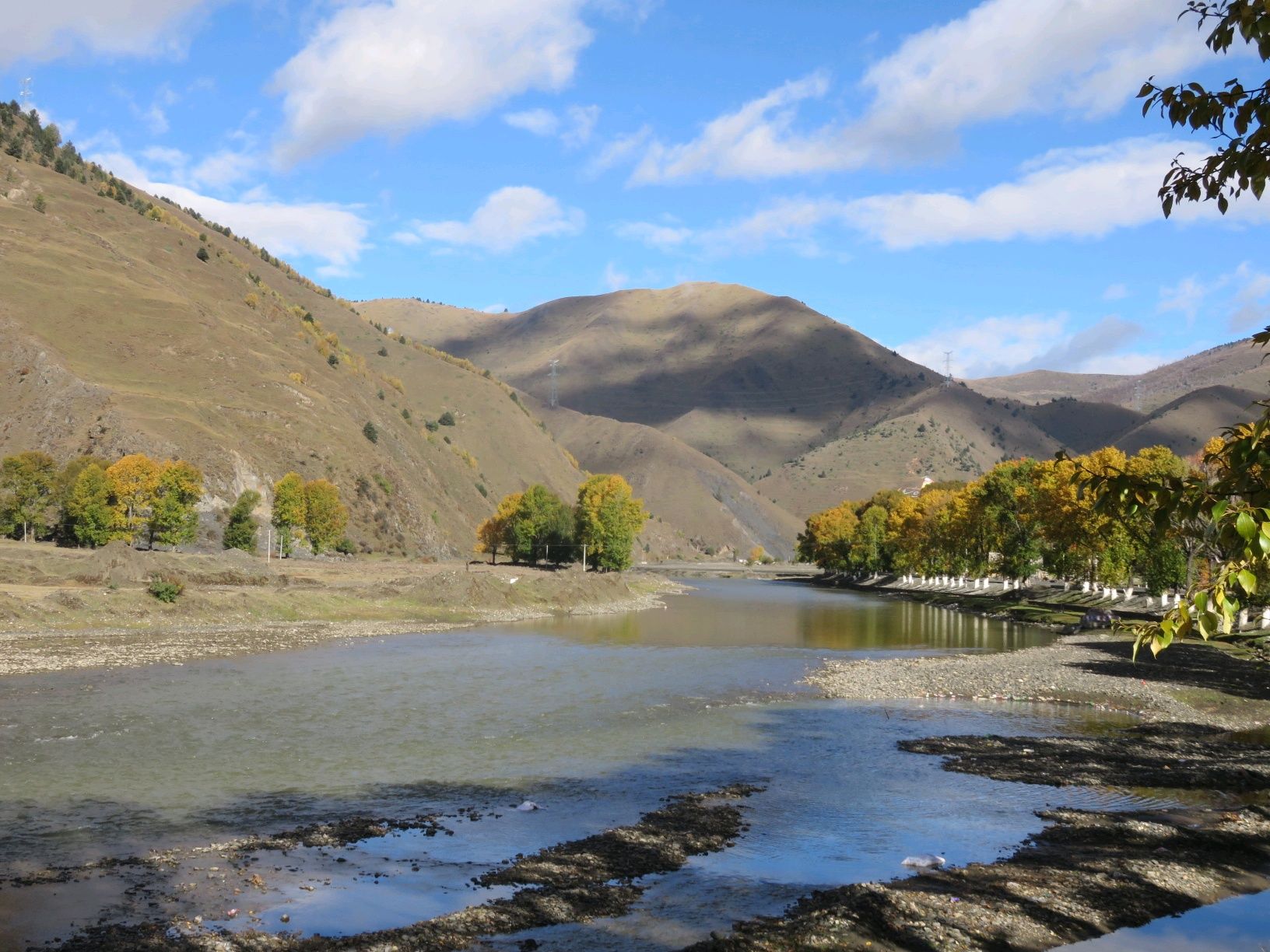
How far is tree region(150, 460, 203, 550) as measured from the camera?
309 feet

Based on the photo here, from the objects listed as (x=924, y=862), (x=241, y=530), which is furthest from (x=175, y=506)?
(x=924, y=862)

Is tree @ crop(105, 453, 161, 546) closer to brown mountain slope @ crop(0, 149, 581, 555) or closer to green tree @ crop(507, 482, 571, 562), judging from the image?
brown mountain slope @ crop(0, 149, 581, 555)

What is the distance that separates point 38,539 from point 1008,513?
96836 millimetres

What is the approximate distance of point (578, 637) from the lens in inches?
2719

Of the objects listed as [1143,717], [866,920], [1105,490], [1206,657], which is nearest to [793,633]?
[1206,657]

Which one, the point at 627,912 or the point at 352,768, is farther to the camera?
the point at 352,768

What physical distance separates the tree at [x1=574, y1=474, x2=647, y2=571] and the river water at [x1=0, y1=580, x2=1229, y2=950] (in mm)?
89765

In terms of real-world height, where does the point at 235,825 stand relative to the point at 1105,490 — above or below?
below

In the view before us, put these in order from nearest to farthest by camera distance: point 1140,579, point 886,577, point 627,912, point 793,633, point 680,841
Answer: point 627,912, point 680,841, point 793,633, point 1140,579, point 886,577

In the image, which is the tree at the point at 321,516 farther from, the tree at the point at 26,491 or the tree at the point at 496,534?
the tree at the point at 496,534

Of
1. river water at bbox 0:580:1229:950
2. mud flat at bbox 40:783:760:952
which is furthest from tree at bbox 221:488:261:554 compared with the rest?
mud flat at bbox 40:783:760:952

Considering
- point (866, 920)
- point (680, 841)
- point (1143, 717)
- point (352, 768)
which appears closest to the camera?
point (866, 920)

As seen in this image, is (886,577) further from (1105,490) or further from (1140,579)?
(1105,490)

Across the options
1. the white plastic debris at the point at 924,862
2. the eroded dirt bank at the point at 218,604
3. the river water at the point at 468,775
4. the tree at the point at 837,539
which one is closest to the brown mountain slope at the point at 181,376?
the eroded dirt bank at the point at 218,604
